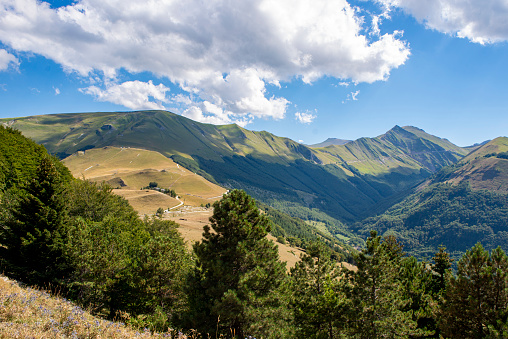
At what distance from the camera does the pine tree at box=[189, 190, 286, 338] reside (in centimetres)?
1603

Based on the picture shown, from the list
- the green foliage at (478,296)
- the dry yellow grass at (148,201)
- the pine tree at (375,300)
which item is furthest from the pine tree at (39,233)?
the dry yellow grass at (148,201)

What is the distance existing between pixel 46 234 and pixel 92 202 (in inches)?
838

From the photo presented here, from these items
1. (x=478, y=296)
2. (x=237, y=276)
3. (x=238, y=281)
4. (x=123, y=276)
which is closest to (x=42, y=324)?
(x=238, y=281)

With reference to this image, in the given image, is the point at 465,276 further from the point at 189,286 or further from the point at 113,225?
the point at 113,225

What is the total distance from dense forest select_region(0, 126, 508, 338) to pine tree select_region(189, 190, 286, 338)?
0.07 meters

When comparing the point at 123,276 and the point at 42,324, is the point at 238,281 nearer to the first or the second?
the point at 42,324

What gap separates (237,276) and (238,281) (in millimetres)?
653

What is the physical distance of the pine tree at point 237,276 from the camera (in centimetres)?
1603

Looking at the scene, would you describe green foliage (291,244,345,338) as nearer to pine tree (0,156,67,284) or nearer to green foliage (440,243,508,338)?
green foliage (440,243,508,338)

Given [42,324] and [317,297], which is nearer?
[42,324]

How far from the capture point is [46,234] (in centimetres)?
2031

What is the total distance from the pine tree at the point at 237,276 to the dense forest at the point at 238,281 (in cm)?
7

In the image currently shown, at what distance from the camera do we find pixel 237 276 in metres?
17.0

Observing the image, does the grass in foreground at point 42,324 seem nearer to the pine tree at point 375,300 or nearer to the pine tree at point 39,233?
the pine tree at point 39,233
